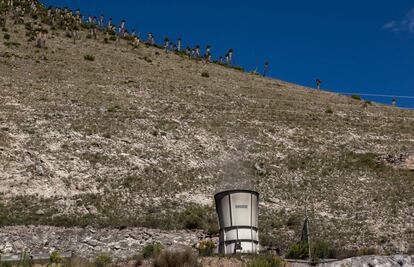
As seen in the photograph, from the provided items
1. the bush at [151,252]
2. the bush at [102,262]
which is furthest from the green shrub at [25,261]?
the bush at [151,252]

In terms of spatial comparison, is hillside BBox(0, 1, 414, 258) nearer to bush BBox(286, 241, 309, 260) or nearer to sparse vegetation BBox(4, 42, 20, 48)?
sparse vegetation BBox(4, 42, 20, 48)

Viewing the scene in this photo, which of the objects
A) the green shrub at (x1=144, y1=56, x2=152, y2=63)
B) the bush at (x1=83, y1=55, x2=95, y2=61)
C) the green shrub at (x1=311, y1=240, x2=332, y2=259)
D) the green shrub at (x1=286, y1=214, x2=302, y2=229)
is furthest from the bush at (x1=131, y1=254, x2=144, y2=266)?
the green shrub at (x1=144, y1=56, x2=152, y2=63)

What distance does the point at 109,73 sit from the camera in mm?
56438

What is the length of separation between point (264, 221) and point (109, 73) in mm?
30272

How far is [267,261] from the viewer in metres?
19.2

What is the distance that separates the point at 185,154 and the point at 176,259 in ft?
62.3

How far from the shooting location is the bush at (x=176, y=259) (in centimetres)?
1922

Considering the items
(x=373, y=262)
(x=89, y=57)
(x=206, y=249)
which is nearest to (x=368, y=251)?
(x=373, y=262)

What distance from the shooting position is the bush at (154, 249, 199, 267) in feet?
63.1

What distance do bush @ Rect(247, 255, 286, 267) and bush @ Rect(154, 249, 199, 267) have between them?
1783mm

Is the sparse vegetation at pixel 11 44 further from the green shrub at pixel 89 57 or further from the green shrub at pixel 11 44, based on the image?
the green shrub at pixel 89 57

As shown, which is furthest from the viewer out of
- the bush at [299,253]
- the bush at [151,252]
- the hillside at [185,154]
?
the hillside at [185,154]

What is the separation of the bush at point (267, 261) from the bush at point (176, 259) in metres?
1.78

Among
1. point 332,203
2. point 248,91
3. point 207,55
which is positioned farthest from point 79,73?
point 207,55
